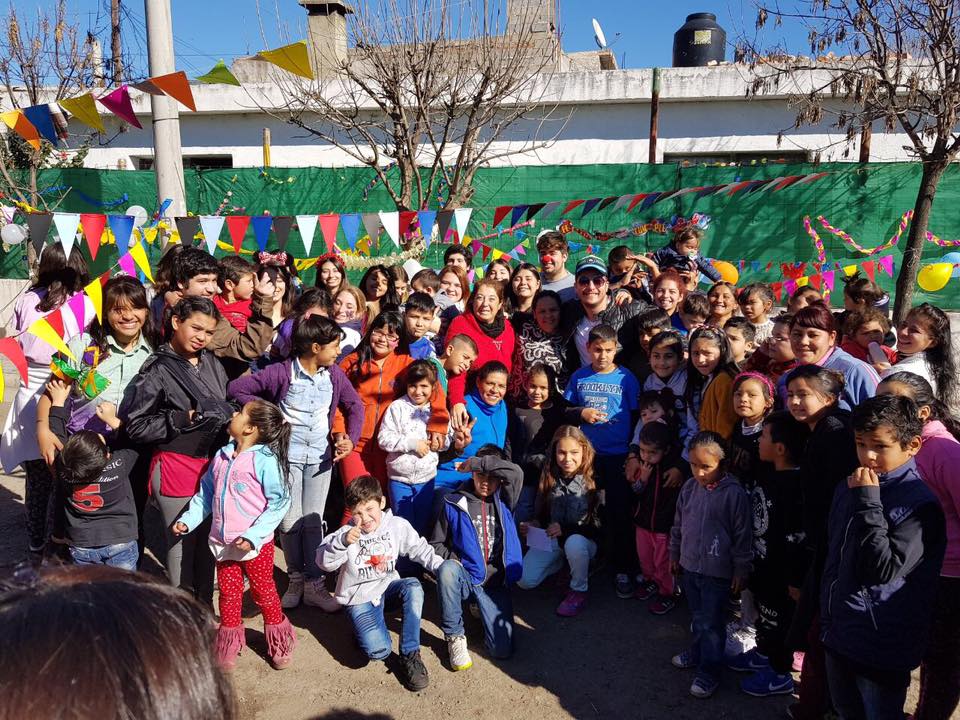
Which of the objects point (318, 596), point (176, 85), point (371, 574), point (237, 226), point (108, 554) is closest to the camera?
point (108, 554)

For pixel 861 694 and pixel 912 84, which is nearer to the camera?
pixel 861 694

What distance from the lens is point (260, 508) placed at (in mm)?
3371

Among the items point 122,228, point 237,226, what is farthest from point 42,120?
point 237,226

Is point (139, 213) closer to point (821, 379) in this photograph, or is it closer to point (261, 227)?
point (261, 227)

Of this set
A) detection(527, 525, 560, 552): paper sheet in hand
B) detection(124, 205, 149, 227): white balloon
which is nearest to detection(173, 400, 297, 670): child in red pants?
detection(527, 525, 560, 552): paper sheet in hand

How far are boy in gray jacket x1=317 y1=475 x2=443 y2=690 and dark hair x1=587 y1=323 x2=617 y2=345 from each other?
5.27ft

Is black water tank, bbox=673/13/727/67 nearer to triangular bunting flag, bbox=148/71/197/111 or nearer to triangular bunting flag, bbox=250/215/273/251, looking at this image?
triangular bunting flag, bbox=250/215/273/251

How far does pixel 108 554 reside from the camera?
11.0 feet

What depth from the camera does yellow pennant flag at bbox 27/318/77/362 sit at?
351 cm

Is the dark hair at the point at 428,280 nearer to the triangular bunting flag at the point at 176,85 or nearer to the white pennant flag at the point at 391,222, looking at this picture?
the white pennant flag at the point at 391,222

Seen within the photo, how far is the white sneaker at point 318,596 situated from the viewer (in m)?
3.89

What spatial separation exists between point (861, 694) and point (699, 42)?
631 inches

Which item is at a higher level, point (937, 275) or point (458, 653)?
point (937, 275)

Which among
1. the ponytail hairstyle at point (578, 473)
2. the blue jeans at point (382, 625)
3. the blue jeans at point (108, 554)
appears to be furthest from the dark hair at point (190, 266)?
the ponytail hairstyle at point (578, 473)
